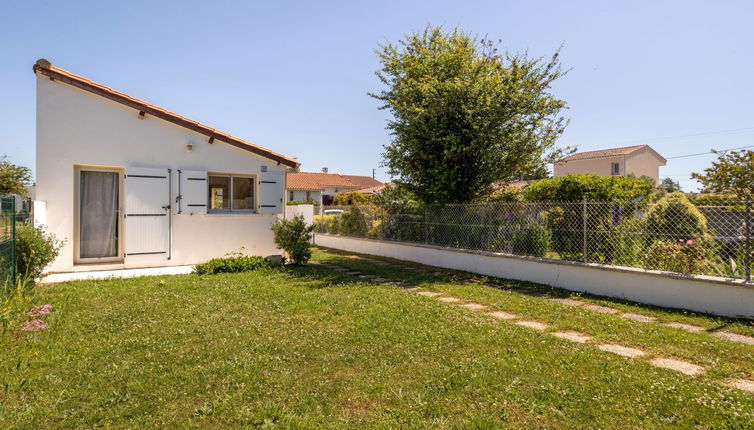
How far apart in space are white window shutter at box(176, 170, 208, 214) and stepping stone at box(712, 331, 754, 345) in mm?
9720

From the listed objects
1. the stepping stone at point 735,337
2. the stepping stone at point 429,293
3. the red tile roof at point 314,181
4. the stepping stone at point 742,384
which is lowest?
the stepping stone at point 429,293

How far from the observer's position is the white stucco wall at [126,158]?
839 cm

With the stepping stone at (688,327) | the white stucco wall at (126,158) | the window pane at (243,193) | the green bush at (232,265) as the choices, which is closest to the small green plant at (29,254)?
the white stucco wall at (126,158)

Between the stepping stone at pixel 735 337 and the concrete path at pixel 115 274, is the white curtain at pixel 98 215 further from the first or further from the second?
the stepping stone at pixel 735 337

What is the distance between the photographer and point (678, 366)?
12.2 feet

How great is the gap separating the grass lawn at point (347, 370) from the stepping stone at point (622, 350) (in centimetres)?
20

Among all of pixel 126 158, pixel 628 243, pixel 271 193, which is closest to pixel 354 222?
pixel 271 193

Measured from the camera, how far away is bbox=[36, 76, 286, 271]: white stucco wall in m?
8.39

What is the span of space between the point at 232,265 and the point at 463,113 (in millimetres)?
6460

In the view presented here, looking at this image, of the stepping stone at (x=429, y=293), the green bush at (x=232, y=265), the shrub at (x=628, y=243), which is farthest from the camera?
the green bush at (x=232, y=265)

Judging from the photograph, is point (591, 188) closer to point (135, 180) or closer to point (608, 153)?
point (135, 180)

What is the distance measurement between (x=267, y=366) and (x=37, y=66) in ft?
28.6

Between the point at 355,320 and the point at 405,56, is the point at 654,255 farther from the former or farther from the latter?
the point at 405,56

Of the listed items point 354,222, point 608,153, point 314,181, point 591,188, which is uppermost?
point 608,153
